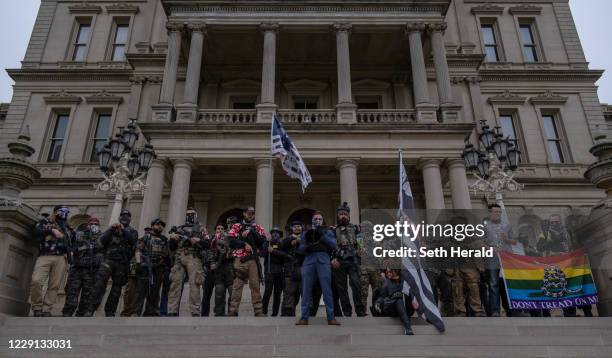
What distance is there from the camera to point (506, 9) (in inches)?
933

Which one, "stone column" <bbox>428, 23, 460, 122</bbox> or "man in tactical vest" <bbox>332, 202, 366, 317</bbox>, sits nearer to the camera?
"man in tactical vest" <bbox>332, 202, 366, 317</bbox>

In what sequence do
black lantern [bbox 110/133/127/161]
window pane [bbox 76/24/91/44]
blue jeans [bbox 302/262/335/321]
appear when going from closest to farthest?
blue jeans [bbox 302/262/335/321] → black lantern [bbox 110/133/127/161] → window pane [bbox 76/24/91/44]

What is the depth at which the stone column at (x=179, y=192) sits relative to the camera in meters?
14.3

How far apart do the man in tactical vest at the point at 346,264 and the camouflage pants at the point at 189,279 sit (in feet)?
8.37

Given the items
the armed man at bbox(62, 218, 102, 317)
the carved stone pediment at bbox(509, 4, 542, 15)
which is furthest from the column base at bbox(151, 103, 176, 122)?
the carved stone pediment at bbox(509, 4, 542, 15)

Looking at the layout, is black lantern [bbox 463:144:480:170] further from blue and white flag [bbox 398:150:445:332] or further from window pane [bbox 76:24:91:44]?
window pane [bbox 76:24:91:44]

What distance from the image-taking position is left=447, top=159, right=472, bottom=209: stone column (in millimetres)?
14875

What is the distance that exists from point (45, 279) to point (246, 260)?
3421 millimetres

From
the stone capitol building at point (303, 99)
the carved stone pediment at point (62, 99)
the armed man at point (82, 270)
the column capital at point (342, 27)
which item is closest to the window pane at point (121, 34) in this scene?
the stone capitol building at point (303, 99)

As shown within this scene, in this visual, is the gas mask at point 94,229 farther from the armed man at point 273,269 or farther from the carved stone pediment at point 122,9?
the carved stone pediment at point 122,9

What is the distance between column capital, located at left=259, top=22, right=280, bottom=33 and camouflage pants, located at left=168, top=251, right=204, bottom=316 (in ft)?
40.4

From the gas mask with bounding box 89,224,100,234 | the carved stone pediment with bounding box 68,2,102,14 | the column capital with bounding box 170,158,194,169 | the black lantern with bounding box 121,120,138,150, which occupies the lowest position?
the gas mask with bounding box 89,224,100,234

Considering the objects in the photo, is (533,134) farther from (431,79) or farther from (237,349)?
(237,349)

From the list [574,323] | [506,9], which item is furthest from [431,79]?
[574,323]
